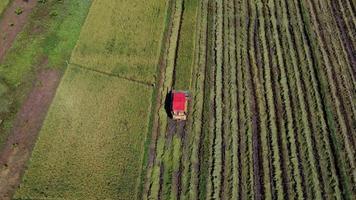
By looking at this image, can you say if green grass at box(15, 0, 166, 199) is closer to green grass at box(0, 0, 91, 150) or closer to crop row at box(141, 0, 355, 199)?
green grass at box(0, 0, 91, 150)

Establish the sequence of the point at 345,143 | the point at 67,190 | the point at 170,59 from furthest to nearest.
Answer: the point at 170,59 < the point at 345,143 < the point at 67,190

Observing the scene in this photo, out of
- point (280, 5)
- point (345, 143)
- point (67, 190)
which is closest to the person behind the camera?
point (67, 190)

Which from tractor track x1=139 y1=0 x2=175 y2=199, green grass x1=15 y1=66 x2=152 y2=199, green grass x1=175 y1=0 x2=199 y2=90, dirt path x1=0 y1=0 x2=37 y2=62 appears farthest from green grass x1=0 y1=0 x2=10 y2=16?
green grass x1=175 y1=0 x2=199 y2=90

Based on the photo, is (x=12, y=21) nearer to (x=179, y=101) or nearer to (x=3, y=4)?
(x=3, y=4)

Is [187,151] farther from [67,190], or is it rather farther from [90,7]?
[90,7]

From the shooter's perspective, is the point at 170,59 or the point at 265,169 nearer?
the point at 265,169

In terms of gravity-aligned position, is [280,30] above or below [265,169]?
above

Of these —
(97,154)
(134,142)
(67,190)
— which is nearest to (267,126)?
(134,142)

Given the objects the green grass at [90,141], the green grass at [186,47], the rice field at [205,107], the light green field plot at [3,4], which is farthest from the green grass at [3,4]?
the green grass at [186,47]
